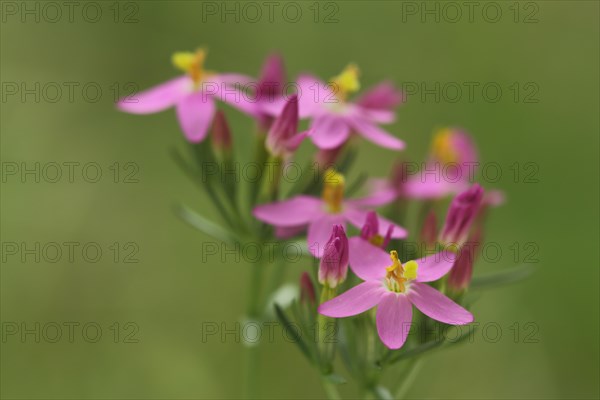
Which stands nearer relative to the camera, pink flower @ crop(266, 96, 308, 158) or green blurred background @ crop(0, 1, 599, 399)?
pink flower @ crop(266, 96, 308, 158)

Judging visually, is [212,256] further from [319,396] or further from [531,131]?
[531,131]

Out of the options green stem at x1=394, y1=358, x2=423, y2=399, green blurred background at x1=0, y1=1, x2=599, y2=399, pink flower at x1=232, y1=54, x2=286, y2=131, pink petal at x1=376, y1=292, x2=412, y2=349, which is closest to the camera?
pink petal at x1=376, y1=292, x2=412, y2=349

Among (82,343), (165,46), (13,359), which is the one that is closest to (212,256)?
(82,343)

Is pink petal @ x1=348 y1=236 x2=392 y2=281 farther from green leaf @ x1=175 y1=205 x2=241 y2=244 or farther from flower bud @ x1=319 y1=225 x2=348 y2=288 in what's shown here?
green leaf @ x1=175 y1=205 x2=241 y2=244

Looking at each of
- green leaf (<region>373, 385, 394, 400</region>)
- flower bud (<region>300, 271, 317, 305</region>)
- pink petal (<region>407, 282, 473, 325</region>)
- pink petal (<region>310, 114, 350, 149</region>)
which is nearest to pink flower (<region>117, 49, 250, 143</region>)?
pink petal (<region>310, 114, 350, 149</region>)

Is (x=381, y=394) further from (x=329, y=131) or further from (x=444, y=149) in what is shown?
(x=444, y=149)

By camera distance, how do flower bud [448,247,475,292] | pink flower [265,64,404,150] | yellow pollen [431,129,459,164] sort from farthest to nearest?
yellow pollen [431,129,459,164]
pink flower [265,64,404,150]
flower bud [448,247,475,292]

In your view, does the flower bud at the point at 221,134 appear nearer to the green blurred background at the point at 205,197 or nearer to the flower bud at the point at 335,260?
the green blurred background at the point at 205,197

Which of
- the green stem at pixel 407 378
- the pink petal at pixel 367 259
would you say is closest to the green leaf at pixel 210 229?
the pink petal at pixel 367 259
